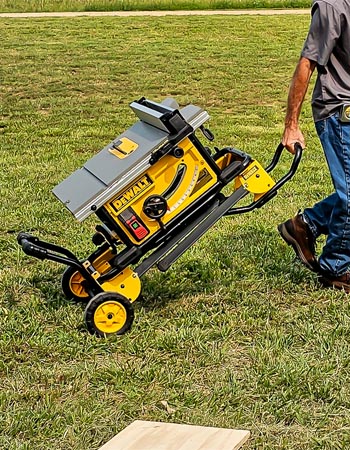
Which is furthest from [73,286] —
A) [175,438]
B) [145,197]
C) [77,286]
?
[175,438]

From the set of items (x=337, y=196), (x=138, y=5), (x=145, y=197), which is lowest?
(x=138, y=5)

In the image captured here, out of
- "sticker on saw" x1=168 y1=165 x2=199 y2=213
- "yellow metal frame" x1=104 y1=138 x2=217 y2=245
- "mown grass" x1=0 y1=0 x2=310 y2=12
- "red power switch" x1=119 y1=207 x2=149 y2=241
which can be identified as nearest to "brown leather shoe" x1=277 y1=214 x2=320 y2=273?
"yellow metal frame" x1=104 y1=138 x2=217 y2=245

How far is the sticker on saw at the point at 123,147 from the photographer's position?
4367 millimetres

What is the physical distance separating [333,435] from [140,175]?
64.4 inches

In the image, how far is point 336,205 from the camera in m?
4.86

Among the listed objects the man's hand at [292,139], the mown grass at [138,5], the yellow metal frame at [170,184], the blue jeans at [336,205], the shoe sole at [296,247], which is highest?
the yellow metal frame at [170,184]

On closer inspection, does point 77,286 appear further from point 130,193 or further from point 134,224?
point 130,193

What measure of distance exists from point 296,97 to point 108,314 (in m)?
1.60

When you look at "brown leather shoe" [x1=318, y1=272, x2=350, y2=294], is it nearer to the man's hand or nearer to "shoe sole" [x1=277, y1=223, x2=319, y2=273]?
"shoe sole" [x1=277, y1=223, x2=319, y2=273]

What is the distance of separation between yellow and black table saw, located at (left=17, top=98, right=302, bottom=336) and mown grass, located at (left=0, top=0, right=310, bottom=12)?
67.3ft

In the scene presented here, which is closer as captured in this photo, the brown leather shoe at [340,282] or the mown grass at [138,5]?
the brown leather shoe at [340,282]

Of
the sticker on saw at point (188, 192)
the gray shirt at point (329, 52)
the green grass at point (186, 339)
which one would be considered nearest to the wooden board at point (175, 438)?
the green grass at point (186, 339)

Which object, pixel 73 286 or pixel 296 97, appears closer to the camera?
pixel 296 97

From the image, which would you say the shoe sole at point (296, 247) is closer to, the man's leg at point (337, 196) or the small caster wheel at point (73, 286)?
the man's leg at point (337, 196)
